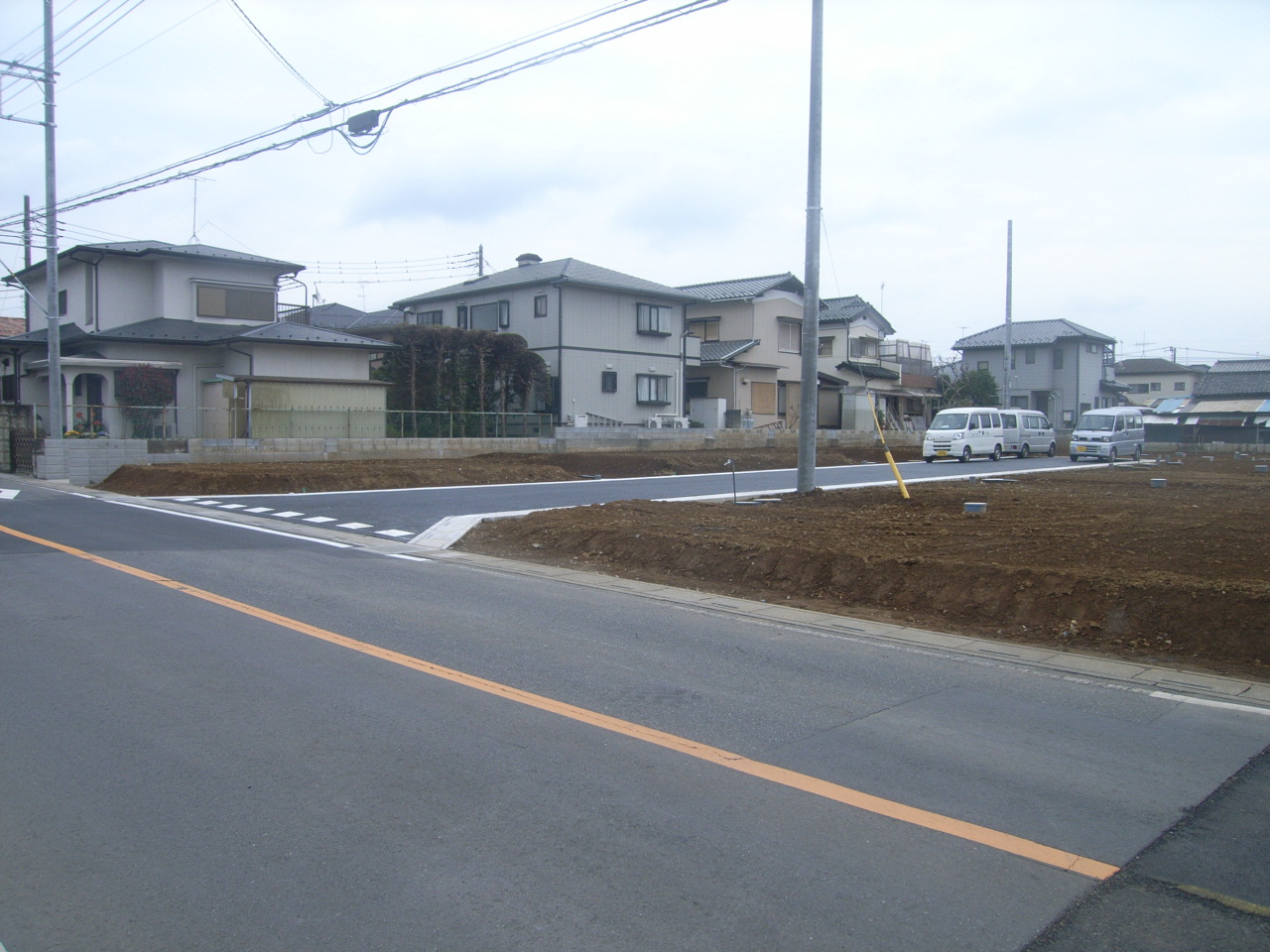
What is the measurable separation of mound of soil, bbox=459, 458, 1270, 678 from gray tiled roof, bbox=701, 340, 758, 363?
26.5 m

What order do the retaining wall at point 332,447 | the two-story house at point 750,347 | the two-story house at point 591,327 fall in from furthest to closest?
the two-story house at point 750,347 < the two-story house at point 591,327 < the retaining wall at point 332,447

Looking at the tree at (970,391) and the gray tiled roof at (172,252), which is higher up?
the gray tiled roof at (172,252)

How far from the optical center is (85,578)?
10.3 m

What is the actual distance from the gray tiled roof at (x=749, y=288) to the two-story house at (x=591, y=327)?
3692 millimetres

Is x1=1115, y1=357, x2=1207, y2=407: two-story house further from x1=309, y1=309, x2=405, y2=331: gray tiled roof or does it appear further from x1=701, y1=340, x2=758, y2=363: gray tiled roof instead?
x1=309, y1=309, x2=405, y2=331: gray tiled roof

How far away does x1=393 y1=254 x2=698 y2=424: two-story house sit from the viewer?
38438mm

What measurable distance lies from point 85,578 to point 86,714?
5.43m

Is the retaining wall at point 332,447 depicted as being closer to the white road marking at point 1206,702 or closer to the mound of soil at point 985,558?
the mound of soil at point 985,558

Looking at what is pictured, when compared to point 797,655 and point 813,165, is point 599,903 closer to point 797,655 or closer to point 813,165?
point 797,655

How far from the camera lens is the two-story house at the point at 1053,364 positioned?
2285 inches

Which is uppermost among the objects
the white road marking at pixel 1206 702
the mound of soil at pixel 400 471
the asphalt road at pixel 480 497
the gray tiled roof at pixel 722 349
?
the gray tiled roof at pixel 722 349

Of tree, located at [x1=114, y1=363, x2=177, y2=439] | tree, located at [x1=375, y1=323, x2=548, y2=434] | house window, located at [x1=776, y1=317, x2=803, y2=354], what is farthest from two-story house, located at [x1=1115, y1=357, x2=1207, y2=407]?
tree, located at [x1=114, y1=363, x2=177, y2=439]

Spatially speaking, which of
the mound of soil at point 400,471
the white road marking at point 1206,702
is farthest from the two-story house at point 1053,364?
the white road marking at point 1206,702

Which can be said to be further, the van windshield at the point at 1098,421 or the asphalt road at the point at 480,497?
the van windshield at the point at 1098,421
